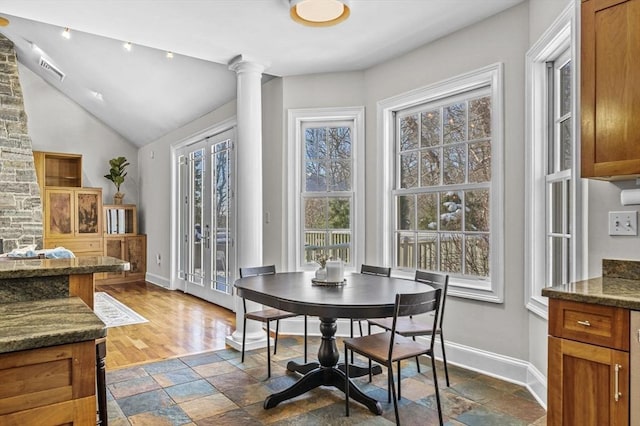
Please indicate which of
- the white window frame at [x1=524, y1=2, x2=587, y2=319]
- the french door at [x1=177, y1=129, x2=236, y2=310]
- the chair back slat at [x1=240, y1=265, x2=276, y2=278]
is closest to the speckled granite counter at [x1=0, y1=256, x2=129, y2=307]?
the chair back slat at [x1=240, y1=265, x2=276, y2=278]

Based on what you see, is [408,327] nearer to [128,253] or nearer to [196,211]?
[196,211]

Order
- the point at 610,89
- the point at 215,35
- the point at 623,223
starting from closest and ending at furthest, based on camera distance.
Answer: the point at 610,89 < the point at 623,223 < the point at 215,35

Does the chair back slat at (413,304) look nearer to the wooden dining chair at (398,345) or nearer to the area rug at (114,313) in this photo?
the wooden dining chair at (398,345)

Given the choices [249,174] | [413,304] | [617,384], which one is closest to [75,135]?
[249,174]

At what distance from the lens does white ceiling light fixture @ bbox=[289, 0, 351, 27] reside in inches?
106

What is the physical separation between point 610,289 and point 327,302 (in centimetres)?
128

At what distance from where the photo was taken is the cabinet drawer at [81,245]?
730 cm

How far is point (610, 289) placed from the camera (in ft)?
5.99

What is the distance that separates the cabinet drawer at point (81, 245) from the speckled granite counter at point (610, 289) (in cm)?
757

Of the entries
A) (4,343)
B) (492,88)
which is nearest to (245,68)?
(492,88)

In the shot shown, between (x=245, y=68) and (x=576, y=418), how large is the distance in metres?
3.54

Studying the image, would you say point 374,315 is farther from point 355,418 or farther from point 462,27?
point 462,27

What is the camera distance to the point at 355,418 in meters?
2.52

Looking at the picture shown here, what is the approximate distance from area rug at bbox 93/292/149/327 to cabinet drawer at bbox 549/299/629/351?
4.27 meters
